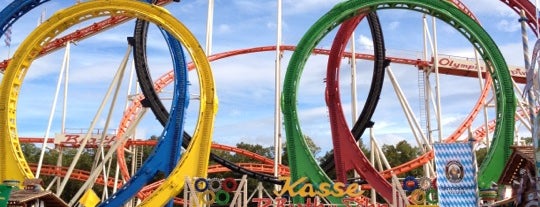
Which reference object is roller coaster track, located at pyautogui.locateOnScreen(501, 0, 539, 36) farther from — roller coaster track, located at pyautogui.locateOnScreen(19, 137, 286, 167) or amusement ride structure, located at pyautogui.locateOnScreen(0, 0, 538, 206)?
roller coaster track, located at pyautogui.locateOnScreen(19, 137, 286, 167)

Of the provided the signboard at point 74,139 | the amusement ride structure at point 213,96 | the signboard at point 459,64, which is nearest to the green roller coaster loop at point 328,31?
the amusement ride structure at point 213,96

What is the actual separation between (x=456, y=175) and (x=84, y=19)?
9842mm

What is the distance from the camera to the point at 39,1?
49.9 feet

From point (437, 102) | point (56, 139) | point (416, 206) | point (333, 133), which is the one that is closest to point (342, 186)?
point (416, 206)

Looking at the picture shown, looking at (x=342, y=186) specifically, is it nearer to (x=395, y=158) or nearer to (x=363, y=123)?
(x=363, y=123)

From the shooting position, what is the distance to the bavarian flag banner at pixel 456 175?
8.88m

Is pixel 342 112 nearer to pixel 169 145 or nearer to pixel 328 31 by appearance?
pixel 328 31

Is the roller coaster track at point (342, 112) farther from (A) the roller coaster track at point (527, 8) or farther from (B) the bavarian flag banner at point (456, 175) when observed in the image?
(B) the bavarian flag banner at point (456, 175)

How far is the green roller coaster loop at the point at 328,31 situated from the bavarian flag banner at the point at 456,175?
466 centimetres

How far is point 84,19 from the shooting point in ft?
48.1

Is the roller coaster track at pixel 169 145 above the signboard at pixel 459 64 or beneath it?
beneath

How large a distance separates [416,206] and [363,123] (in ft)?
16.4

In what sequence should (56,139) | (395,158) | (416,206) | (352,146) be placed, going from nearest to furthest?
(416,206), (352,146), (56,139), (395,158)

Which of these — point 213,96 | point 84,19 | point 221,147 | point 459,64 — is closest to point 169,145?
point 213,96
